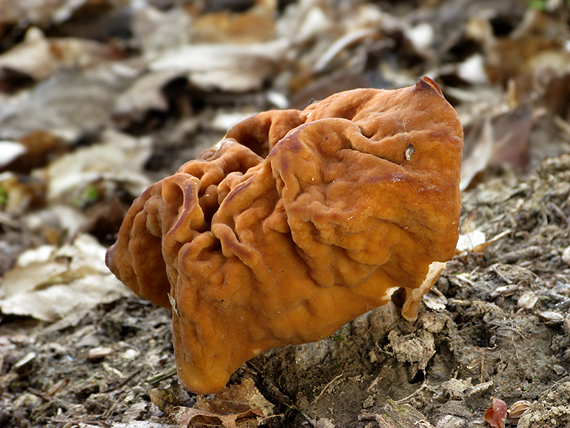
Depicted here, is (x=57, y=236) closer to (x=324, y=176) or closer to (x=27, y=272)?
(x=27, y=272)

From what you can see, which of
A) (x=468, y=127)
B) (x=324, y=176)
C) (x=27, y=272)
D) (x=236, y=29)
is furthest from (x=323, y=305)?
(x=236, y=29)

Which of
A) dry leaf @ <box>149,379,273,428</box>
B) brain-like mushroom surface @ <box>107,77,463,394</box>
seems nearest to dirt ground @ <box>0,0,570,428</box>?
dry leaf @ <box>149,379,273,428</box>

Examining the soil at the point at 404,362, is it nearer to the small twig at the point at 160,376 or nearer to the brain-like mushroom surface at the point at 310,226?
the small twig at the point at 160,376

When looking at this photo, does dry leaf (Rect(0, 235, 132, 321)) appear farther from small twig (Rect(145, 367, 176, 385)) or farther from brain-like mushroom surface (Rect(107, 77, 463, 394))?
brain-like mushroom surface (Rect(107, 77, 463, 394))

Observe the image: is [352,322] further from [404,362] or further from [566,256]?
[566,256]

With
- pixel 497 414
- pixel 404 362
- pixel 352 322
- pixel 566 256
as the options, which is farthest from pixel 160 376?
pixel 566 256

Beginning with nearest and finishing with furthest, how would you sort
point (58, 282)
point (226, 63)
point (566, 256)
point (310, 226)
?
point (310, 226) < point (566, 256) < point (58, 282) < point (226, 63)

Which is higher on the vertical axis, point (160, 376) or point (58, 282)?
point (160, 376)

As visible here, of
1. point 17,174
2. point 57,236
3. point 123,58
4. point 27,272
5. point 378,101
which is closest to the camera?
point 378,101
